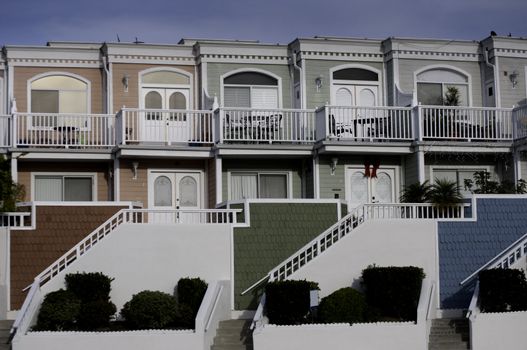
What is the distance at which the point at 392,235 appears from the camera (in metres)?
26.2

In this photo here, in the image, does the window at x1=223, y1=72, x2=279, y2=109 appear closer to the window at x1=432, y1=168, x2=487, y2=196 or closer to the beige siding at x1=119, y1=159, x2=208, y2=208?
the beige siding at x1=119, y1=159, x2=208, y2=208

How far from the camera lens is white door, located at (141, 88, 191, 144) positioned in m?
29.9

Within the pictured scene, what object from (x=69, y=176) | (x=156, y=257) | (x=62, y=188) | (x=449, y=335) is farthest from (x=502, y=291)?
(x=62, y=188)

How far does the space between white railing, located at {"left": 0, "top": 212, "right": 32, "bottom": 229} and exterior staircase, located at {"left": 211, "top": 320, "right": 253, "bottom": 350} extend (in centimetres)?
595

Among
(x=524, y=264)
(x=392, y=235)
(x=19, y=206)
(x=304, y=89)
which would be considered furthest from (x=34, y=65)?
(x=524, y=264)

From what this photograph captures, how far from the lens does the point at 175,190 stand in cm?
3066

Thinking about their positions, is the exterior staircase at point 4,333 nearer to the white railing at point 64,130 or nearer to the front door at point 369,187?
the white railing at point 64,130

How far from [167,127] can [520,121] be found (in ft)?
36.3

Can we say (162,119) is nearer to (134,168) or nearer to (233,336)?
(134,168)

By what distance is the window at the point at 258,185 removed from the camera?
3103 centimetres

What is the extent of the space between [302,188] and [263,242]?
5292 millimetres

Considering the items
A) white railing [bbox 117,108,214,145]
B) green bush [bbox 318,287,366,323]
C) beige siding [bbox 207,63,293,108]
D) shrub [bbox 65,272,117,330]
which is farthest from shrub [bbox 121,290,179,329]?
beige siding [bbox 207,63,293,108]

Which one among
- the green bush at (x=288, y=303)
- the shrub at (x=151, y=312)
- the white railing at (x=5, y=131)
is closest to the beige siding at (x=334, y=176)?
the green bush at (x=288, y=303)

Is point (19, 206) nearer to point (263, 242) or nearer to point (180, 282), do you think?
point (180, 282)
